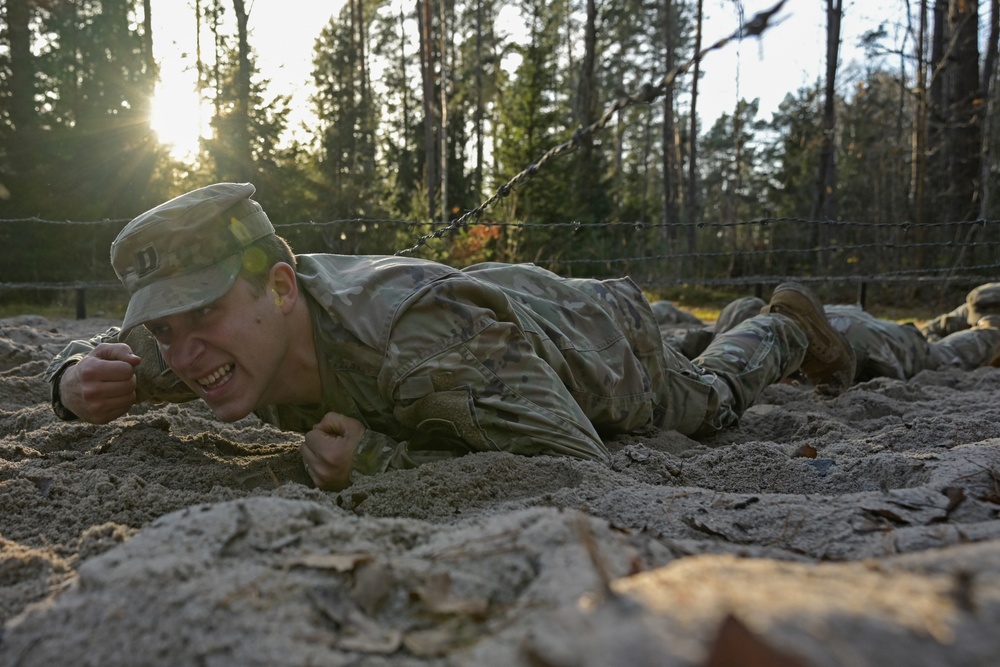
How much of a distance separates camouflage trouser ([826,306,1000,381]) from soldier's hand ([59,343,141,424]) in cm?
383

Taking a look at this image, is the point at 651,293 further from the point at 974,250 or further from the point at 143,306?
the point at 143,306

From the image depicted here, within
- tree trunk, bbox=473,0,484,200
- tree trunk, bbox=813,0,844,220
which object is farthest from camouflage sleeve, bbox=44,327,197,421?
tree trunk, bbox=473,0,484,200

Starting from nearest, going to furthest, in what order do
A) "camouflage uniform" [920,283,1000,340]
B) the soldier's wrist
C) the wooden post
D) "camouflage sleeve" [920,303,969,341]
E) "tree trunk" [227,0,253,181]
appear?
1. the soldier's wrist
2. "camouflage uniform" [920,283,1000,340]
3. "camouflage sleeve" [920,303,969,341]
4. the wooden post
5. "tree trunk" [227,0,253,181]

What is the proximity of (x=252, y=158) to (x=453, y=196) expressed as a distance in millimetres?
8120

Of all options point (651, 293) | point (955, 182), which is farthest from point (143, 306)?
point (651, 293)

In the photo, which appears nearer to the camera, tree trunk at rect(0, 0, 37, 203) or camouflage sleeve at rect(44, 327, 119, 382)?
camouflage sleeve at rect(44, 327, 119, 382)

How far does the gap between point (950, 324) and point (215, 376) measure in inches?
→ 234

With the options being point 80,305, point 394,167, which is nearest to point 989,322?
point 80,305

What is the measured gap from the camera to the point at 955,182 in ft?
38.0

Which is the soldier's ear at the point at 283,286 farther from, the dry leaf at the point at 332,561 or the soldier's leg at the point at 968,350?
the soldier's leg at the point at 968,350

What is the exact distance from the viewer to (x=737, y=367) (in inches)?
150

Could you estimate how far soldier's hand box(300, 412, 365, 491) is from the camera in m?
2.27

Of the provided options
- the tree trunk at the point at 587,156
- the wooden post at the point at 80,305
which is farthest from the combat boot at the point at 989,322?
the tree trunk at the point at 587,156

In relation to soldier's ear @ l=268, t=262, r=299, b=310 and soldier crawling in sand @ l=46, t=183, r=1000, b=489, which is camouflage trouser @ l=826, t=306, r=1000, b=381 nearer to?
soldier crawling in sand @ l=46, t=183, r=1000, b=489
